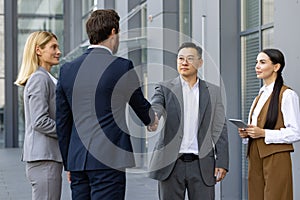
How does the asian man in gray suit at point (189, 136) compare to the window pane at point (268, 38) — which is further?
the window pane at point (268, 38)

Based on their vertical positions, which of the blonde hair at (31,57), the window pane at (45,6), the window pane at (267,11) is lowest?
the blonde hair at (31,57)

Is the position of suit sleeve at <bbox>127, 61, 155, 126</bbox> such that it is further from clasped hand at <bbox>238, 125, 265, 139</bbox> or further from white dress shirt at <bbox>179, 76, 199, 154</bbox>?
clasped hand at <bbox>238, 125, 265, 139</bbox>

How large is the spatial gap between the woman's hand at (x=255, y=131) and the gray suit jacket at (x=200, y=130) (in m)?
0.21

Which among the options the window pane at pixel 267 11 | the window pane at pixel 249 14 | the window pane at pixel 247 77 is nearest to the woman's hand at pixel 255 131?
the window pane at pixel 267 11

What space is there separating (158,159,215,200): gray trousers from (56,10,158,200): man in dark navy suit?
978 mm

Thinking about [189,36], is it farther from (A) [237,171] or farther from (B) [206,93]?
(B) [206,93]

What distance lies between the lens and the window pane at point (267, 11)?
792cm

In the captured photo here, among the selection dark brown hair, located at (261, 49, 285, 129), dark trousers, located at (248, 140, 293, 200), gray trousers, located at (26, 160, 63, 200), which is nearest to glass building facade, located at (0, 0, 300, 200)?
dark brown hair, located at (261, 49, 285, 129)

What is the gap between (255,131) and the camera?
5207 mm

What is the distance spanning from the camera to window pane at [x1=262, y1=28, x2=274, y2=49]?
7925 millimetres

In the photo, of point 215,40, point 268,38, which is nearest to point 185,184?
point 268,38

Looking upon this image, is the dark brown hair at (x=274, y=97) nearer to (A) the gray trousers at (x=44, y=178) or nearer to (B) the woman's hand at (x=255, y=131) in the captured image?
(B) the woman's hand at (x=255, y=131)

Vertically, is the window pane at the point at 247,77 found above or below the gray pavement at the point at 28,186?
above

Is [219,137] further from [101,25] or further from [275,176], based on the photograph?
[101,25]
